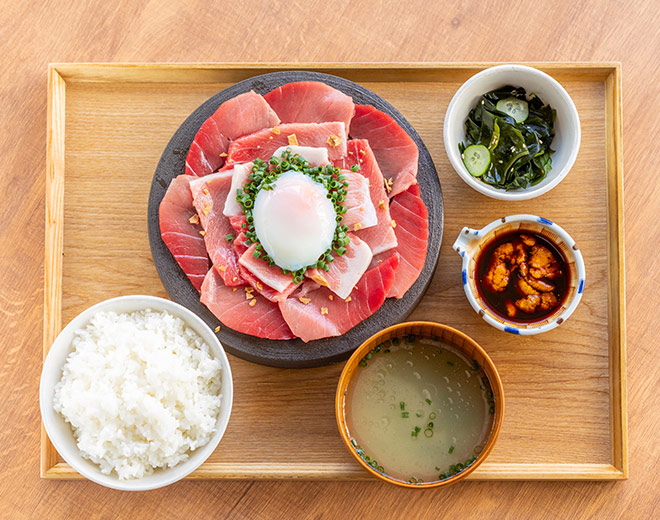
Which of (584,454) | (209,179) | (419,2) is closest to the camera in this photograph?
(209,179)

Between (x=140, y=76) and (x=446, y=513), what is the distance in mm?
1856

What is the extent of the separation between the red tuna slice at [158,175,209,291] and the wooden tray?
0.67 feet

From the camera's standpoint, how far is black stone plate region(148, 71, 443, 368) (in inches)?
80.0

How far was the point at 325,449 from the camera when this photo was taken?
83.5 inches

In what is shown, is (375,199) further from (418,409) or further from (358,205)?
(418,409)

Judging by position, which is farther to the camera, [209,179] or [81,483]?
[81,483]

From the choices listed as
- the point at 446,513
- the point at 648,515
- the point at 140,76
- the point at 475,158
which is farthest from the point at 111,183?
the point at 648,515

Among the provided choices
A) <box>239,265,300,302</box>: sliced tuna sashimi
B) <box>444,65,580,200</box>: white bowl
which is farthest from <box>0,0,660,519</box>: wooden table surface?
<box>239,265,300,302</box>: sliced tuna sashimi

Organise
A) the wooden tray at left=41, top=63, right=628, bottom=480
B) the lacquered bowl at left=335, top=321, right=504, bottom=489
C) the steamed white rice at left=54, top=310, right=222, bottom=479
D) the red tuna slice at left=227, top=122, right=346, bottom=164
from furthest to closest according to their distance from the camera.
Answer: the wooden tray at left=41, top=63, right=628, bottom=480 → the red tuna slice at left=227, top=122, right=346, bottom=164 → the lacquered bowl at left=335, top=321, right=504, bottom=489 → the steamed white rice at left=54, top=310, right=222, bottom=479

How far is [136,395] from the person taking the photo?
1797mm

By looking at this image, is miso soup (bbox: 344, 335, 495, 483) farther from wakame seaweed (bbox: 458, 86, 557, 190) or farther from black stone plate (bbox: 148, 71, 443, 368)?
wakame seaweed (bbox: 458, 86, 557, 190)

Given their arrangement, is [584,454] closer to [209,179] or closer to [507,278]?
[507,278]

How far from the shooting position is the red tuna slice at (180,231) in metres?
2.02

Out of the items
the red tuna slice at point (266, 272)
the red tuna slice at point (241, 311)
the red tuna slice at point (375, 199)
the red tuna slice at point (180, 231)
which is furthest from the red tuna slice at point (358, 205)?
the red tuna slice at point (180, 231)
